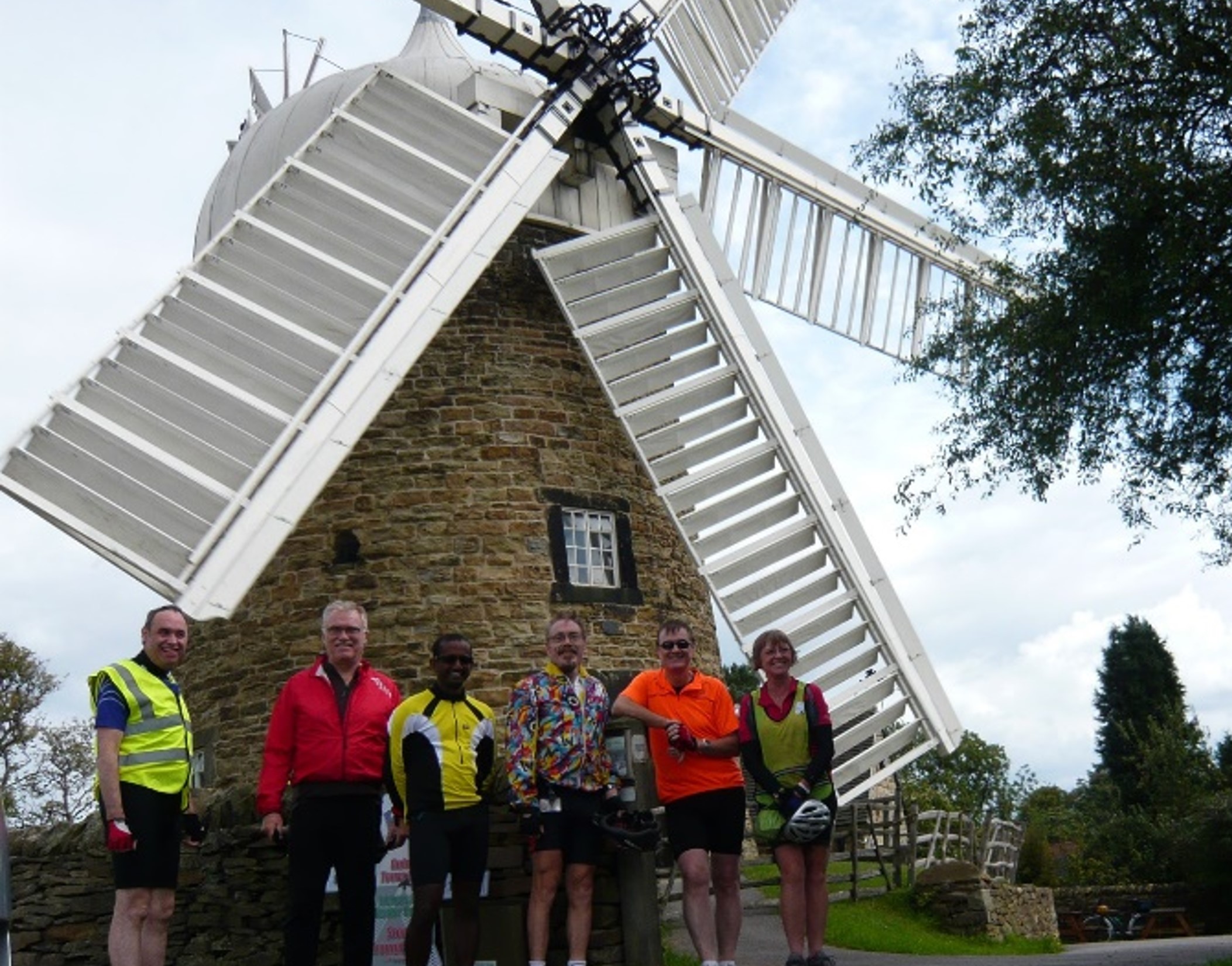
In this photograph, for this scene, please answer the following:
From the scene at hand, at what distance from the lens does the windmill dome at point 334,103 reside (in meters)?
13.3

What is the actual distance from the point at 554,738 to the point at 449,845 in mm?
777

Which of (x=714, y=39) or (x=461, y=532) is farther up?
(x=714, y=39)

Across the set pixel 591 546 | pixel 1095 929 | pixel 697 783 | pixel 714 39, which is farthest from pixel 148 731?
pixel 1095 929

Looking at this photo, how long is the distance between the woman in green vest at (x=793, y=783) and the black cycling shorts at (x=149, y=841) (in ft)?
9.00

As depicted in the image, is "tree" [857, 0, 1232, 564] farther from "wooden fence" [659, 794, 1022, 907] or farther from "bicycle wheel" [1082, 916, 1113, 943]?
"bicycle wheel" [1082, 916, 1113, 943]

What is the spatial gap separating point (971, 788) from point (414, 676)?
99.1 ft

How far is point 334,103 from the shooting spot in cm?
1425

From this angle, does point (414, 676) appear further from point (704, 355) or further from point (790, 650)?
point (790, 650)

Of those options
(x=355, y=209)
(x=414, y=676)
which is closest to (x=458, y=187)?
(x=355, y=209)

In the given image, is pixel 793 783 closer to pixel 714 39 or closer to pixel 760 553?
pixel 760 553

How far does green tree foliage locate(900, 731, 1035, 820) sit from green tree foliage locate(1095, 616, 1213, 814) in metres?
2.84

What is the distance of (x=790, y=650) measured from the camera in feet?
25.8

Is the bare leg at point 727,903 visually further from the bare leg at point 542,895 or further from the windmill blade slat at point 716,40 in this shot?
the windmill blade slat at point 716,40

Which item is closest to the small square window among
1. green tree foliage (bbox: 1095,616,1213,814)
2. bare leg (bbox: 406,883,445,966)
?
bare leg (bbox: 406,883,445,966)
